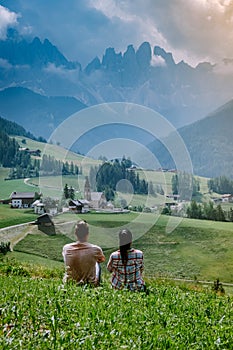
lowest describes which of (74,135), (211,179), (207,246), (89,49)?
(207,246)

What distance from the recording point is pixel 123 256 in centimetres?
418

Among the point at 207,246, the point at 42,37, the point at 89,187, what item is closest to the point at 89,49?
the point at 42,37

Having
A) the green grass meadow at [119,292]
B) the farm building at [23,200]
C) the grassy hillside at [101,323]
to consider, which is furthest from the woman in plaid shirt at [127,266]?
the farm building at [23,200]

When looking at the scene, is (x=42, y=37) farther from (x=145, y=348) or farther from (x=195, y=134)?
(x=145, y=348)

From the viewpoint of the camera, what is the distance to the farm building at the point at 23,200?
30.9 feet

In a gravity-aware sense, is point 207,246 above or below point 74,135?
below

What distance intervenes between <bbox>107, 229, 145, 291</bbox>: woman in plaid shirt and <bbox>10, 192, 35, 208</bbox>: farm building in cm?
555

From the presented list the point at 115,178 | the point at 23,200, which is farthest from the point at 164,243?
the point at 23,200

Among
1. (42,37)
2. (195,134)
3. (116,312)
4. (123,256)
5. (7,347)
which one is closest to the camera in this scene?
(7,347)

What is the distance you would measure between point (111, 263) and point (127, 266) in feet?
0.57

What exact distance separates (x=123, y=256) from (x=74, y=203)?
16.6 ft

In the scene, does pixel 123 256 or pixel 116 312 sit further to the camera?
pixel 123 256

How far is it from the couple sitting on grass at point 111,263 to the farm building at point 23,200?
528cm

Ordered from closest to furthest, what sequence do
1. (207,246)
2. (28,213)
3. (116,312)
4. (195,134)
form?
(116,312) < (207,246) < (28,213) < (195,134)
